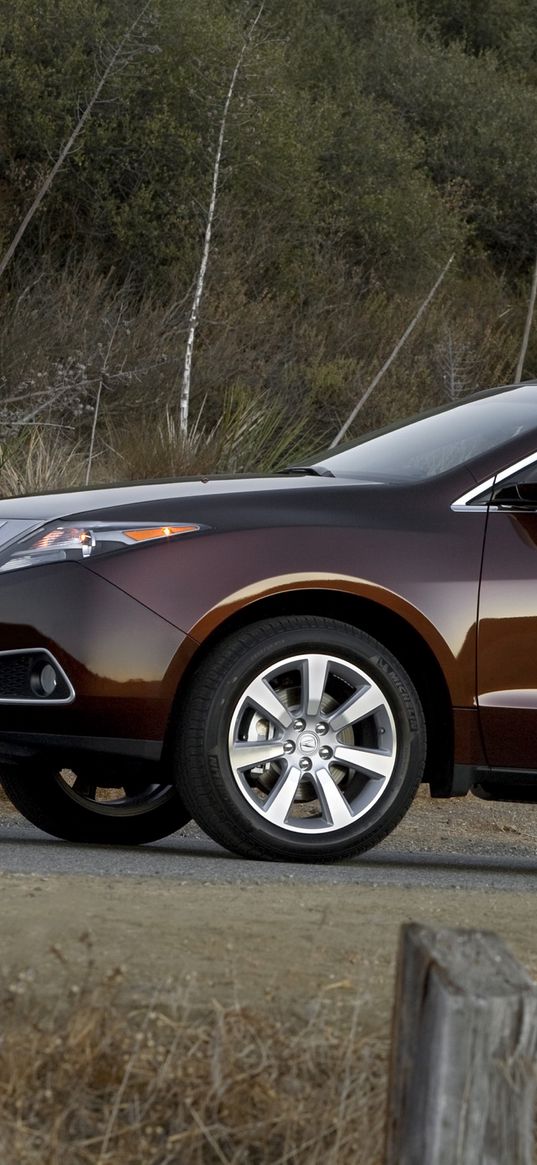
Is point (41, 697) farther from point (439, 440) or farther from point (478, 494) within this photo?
point (439, 440)

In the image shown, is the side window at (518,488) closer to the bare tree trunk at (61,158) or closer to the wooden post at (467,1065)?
the wooden post at (467,1065)

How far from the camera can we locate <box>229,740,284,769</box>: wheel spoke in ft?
19.4

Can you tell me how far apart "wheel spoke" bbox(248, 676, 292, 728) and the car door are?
0.71m

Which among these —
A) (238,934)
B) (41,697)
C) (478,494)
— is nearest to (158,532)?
(41,697)

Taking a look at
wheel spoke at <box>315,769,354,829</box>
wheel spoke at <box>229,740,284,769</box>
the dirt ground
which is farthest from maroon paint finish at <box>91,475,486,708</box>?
the dirt ground

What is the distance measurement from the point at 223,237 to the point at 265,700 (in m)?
23.0

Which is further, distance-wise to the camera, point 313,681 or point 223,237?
point 223,237

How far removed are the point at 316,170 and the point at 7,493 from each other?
20217 millimetres

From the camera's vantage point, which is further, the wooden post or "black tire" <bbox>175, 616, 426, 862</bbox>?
Answer: "black tire" <bbox>175, 616, 426, 862</bbox>

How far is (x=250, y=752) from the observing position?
5934mm

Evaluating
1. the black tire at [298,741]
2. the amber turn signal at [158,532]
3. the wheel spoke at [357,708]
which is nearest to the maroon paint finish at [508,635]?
the black tire at [298,741]

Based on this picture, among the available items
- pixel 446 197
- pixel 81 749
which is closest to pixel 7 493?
pixel 81 749

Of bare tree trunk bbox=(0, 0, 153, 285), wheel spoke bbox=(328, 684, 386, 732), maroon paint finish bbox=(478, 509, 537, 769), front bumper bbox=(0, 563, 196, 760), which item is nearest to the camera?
front bumper bbox=(0, 563, 196, 760)

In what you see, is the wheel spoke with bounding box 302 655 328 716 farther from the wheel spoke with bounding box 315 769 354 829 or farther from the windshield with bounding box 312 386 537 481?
the windshield with bounding box 312 386 537 481
